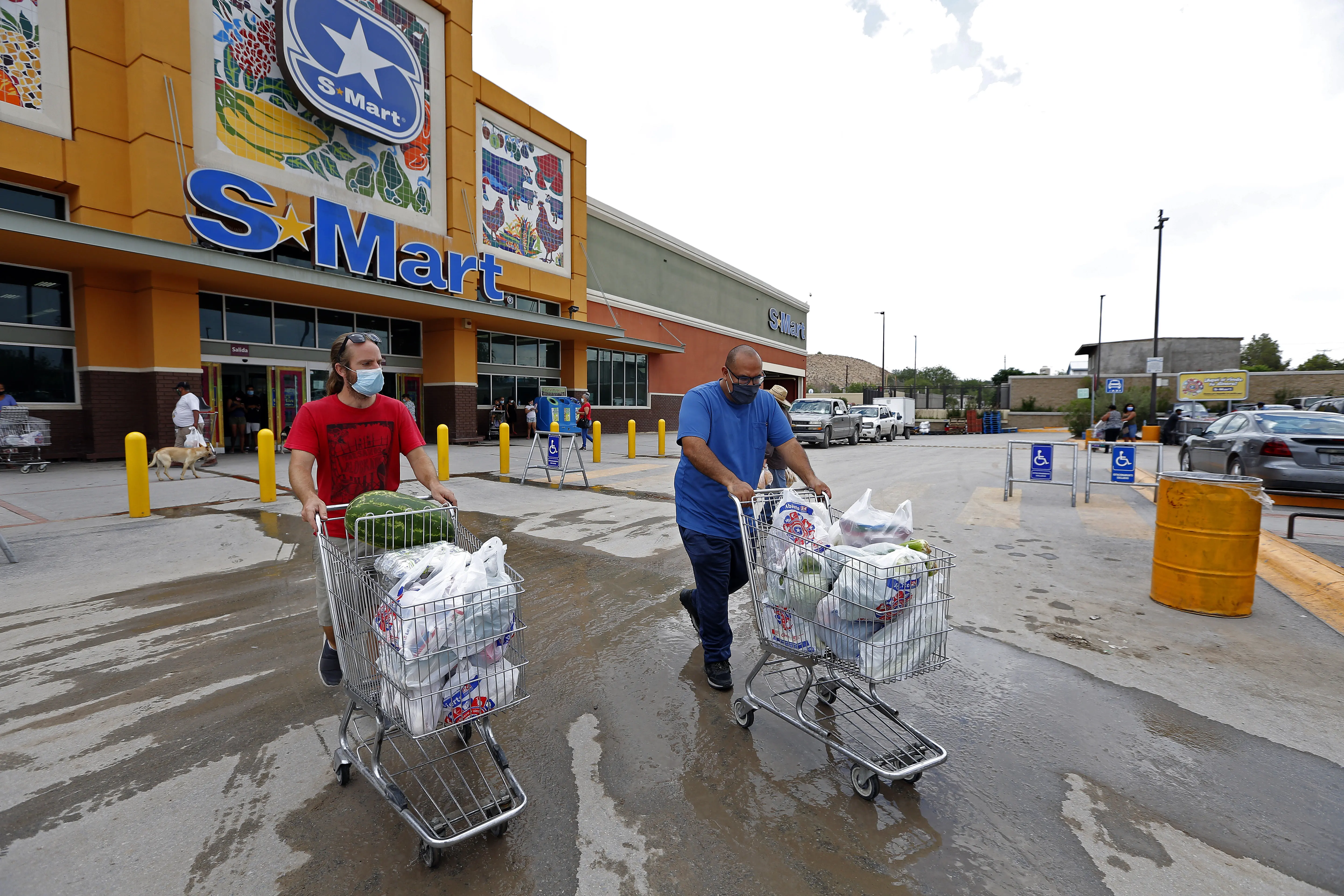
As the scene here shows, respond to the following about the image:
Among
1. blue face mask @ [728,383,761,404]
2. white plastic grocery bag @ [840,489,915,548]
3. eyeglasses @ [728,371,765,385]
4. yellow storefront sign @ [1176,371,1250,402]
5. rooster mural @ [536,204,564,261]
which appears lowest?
white plastic grocery bag @ [840,489,915,548]

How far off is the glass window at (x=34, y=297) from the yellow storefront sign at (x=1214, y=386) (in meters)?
39.4

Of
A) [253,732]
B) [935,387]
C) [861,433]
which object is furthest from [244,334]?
[935,387]

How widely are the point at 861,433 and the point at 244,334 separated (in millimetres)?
22727

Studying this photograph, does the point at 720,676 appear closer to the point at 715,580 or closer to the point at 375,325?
the point at 715,580

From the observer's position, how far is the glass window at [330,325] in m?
18.5

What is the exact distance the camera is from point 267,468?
30.8ft

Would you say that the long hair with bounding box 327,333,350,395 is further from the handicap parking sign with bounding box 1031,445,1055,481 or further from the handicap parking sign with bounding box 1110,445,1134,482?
the handicap parking sign with bounding box 1110,445,1134,482

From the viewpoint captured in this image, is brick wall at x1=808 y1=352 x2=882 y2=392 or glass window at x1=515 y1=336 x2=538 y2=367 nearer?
glass window at x1=515 y1=336 x2=538 y2=367

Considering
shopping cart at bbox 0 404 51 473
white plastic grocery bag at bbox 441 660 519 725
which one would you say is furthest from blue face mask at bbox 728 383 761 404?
shopping cart at bbox 0 404 51 473

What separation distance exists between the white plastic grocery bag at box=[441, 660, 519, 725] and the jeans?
142 cm

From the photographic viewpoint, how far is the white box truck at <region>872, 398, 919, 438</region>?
34031 millimetres

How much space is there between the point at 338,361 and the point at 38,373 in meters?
16.3

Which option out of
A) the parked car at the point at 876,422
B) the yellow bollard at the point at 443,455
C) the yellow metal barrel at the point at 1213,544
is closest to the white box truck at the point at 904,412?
the parked car at the point at 876,422

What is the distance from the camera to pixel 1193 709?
366 centimetres
